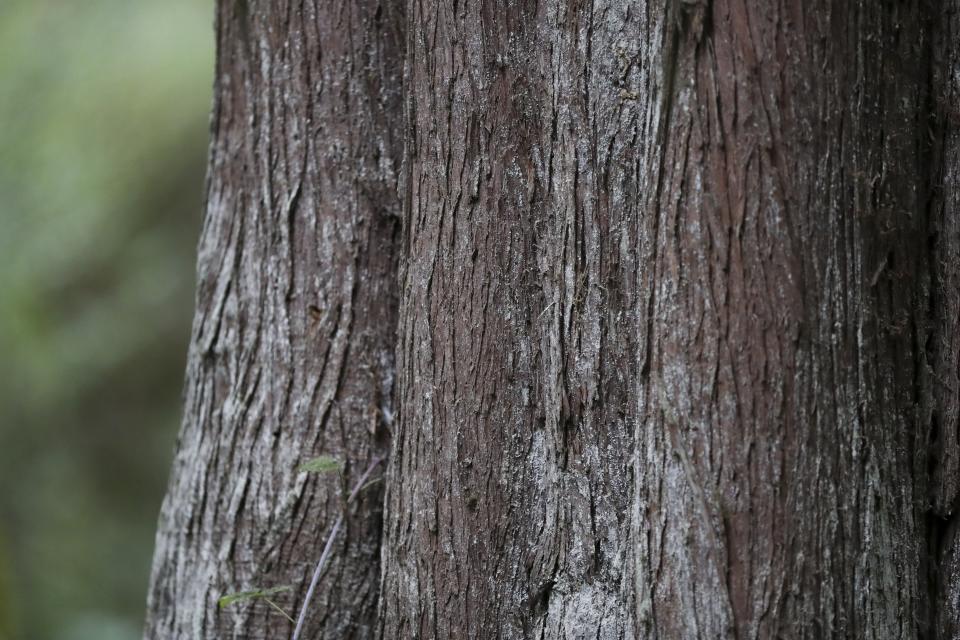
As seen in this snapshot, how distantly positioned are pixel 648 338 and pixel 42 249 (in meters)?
4.86

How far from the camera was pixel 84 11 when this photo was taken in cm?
562

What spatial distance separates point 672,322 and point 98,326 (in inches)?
176

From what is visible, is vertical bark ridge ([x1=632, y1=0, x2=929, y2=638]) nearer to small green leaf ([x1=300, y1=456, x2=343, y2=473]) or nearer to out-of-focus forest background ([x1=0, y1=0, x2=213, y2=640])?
small green leaf ([x1=300, y1=456, x2=343, y2=473])

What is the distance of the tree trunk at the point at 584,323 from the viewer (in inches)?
51.1

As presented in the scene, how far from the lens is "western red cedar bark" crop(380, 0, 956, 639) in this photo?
4.24ft

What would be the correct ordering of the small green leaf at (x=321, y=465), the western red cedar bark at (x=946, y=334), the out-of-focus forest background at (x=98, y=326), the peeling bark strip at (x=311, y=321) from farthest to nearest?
the out-of-focus forest background at (x=98, y=326) → the peeling bark strip at (x=311, y=321) → the small green leaf at (x=321, y=465) → the western red cedar bark at (x=946, y=334)

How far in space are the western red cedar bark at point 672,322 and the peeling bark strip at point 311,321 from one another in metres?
0.26

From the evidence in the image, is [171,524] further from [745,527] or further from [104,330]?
[104,330]

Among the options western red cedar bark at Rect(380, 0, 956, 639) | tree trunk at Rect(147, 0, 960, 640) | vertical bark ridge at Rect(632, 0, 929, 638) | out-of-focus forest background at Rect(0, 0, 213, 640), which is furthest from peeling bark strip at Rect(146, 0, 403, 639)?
out-of-focus forest background at Rect(0, 0, 213, 640)

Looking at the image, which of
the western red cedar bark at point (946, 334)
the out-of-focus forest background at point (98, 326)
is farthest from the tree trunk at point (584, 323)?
the out-of-focus forest background at point (98, 326)

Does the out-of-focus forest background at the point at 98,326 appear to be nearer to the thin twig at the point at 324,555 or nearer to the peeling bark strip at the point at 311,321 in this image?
the peeling bark strip at the point at 311,321

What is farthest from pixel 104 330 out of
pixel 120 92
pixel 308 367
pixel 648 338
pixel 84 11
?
pixel 648 338

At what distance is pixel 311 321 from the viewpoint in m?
1.92

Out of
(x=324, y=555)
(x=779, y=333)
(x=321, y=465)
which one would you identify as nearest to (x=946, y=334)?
(x=779, y=333)
